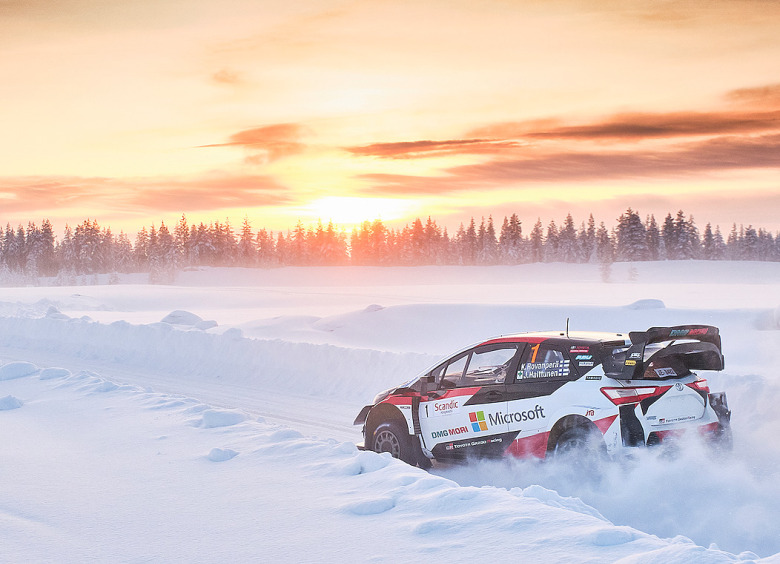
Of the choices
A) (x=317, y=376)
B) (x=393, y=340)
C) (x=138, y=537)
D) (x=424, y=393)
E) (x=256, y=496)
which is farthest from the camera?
(x=393, y=340)

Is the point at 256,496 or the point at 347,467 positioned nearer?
the point at 256,496

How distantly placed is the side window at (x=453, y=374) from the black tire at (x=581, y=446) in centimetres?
159

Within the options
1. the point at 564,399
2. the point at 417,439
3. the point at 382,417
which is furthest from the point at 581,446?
the point at 382,417

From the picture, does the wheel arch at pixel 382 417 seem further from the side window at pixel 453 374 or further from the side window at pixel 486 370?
the side window at pixel 486 370

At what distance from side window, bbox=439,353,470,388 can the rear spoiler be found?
1.95m

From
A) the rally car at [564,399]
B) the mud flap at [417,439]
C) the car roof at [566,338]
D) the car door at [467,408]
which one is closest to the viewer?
the rally car at [564,399]

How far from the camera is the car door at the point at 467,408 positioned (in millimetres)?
8125

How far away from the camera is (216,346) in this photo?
1900 centimetres

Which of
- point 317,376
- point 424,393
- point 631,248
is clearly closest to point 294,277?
point 631,248

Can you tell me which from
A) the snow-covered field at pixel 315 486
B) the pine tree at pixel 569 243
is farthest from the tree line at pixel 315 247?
the snow-covered field at pixel 315 486

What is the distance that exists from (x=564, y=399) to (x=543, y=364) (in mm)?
488

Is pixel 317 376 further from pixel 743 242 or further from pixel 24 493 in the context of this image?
pixel 743 242

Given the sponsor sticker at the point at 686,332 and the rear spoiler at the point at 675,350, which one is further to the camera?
the sponsor sticker at the point at 686,332

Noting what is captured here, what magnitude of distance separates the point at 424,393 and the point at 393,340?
46.6ft
